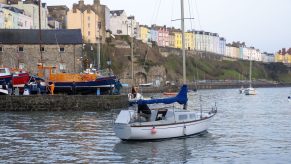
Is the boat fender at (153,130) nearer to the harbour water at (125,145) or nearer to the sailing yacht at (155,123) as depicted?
the sailing yacht at (155,123)

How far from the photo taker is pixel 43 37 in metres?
62.4

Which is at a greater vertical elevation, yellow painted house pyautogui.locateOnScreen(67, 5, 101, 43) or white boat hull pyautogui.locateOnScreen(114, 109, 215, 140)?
yellow painted house pyautogui.locateOnScreen(67, 5, 101, 43)

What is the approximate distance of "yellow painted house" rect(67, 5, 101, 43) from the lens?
101 meters

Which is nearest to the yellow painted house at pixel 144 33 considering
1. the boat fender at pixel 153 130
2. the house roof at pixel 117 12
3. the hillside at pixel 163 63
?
the hillside at pixel 163 63

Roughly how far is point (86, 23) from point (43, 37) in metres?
39.9

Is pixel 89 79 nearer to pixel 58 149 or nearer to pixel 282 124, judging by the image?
pixel 282 124

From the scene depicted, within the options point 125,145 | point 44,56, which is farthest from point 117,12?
point 125,145

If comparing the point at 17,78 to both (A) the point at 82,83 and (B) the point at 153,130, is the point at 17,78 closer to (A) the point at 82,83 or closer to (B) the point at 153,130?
(A) the point at 82,83

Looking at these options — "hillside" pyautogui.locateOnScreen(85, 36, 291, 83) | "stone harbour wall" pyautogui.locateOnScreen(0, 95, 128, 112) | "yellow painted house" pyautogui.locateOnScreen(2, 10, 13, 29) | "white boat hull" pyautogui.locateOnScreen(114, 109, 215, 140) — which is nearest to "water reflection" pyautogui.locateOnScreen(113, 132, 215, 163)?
"white boat hull" pyautogui.locateOnScreen(114, 109, 215, 140)

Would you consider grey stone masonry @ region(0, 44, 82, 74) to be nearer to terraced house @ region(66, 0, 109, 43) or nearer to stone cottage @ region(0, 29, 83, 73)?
stone cottage @ region(0, 29, 83, 73)

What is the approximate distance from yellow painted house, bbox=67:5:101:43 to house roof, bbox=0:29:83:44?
3652 cm

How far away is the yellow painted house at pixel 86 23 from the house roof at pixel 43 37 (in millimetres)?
36523

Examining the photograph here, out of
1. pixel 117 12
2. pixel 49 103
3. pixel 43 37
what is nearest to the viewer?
pixel 49 103

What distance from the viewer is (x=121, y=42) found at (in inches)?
4355
